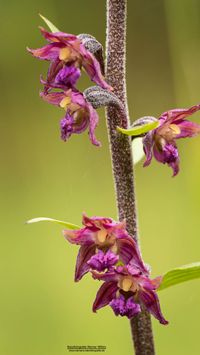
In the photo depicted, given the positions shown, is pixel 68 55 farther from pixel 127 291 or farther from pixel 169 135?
pixel 127 291

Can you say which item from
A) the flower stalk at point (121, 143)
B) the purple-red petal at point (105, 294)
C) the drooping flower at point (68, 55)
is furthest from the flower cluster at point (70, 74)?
the purple-red petal at point (105, 294)

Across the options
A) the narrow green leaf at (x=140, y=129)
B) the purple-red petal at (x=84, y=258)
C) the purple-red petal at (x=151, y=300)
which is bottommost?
the purple-red petal at (x=151, y=300)

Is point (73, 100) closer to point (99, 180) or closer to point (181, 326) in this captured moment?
point (181, 326)

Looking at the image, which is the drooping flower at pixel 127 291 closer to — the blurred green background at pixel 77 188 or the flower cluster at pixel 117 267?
the flower cluster at pixel 117 267

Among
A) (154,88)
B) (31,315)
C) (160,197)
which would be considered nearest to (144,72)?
(154,88)

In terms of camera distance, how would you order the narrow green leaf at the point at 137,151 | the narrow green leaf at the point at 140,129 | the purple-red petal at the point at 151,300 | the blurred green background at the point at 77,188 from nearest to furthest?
1. the narrow green leaf at the point at 140,129
2. the purple-red petal at the point at 151,300
3. the narrow green leaf at the point at 137,151
4. the blurred green background at the point at 77,188

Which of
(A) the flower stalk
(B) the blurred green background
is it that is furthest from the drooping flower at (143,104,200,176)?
(B) the blurred green background
